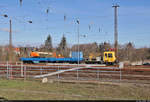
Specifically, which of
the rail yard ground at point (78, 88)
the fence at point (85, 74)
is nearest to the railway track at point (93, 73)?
the fence at point (85, 74)

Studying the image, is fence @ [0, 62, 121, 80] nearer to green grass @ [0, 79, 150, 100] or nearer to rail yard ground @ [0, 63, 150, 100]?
rail yard ground @ [0, 63, 150, 100]

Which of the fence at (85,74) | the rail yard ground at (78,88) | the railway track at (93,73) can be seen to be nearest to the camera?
the rail yard ground at (78,88)

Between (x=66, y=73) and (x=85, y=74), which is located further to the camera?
(x=66, y=73)

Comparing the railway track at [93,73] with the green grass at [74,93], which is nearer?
the green grass at [74,93]

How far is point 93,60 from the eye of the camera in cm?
4312

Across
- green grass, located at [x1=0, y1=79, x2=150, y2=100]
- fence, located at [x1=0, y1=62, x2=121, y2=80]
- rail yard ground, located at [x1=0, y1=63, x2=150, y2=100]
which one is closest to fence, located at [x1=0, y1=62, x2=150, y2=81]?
fence, located at [x1=0, y1=62, x2=121, y2=80]

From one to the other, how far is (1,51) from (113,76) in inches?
1481

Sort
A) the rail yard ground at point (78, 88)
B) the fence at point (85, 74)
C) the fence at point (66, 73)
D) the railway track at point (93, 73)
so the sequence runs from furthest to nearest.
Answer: the railway track at point (93, 73)
the fence at point (66, 73)
the fence at point (85, 74)
the rail yard ground at point (78, 88)

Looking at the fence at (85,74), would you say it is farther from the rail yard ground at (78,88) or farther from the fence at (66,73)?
the rail yard ground at (78,88)

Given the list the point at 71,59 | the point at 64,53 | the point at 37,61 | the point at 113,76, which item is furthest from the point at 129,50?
the point at 113,76

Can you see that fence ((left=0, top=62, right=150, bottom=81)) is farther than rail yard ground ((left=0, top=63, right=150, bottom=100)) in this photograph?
Yes

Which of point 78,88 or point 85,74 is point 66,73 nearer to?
point 85,74

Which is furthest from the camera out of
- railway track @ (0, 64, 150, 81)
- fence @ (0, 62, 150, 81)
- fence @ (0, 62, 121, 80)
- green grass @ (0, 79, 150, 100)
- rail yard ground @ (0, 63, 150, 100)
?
railway track @ (0, 64, 150, 81)

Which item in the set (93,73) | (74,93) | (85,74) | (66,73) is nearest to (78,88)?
(74,93)
